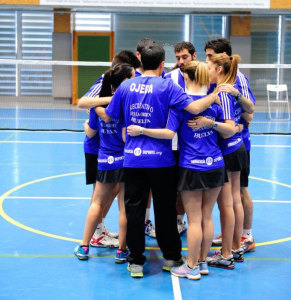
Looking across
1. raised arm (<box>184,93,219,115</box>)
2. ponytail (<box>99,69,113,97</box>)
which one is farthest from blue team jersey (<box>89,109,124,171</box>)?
raised arm (<box>184,93,219,115</box>)

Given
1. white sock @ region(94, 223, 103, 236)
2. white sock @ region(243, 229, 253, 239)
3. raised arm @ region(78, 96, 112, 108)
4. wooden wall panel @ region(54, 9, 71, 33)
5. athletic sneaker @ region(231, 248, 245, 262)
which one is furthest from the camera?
wooden wall panel @ region(54, 9, 71, 33)

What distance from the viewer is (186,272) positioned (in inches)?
182

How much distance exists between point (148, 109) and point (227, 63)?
3.12ft

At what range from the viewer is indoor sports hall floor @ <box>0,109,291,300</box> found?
435cm

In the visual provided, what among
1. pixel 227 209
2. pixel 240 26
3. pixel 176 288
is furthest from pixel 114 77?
pixel 240 26

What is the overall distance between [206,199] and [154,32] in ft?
54.4

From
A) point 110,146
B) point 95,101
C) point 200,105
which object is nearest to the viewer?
point 200,105

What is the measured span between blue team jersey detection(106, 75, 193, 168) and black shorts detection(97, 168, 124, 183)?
1.19 ft

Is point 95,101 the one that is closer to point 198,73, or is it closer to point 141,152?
point 141,152

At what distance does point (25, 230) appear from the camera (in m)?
5.80

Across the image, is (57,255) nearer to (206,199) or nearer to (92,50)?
(206,199)

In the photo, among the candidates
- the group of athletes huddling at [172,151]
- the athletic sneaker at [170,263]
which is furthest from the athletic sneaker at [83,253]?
the athletic sneaker at [170,263]

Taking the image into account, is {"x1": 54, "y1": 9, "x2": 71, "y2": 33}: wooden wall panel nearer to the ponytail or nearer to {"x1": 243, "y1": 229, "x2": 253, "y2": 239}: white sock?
the ponytail

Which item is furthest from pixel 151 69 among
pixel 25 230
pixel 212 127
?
pixel 25 230
